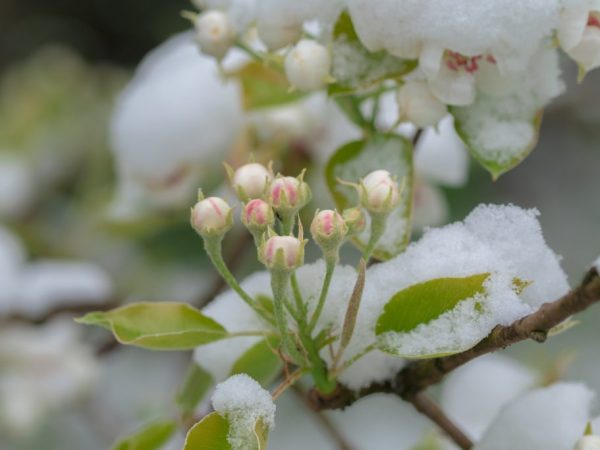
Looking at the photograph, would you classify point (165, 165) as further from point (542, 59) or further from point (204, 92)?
point (542, 59)

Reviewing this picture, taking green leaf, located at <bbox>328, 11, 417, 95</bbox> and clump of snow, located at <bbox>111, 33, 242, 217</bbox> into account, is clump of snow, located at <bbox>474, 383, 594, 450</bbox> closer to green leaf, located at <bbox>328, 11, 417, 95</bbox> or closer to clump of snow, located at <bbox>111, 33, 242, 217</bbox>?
green leaf, located at <bbox>328, 11, 417, 95</bbox>

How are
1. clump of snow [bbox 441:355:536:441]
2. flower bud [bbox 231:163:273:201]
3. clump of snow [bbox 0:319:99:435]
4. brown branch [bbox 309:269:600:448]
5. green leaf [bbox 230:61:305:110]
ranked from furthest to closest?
1. clump of snow [bbox 0:319:99:435]
2. clump of snow [bbox 441:355:536:441]
3. green leaf [bbox 230:61:305:110]
4. flower bud [bbox 231:163:273:201]
5. brown branch [bbox 309:269:600:448]

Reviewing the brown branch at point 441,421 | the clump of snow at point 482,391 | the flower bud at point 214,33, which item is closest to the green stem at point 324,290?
the brown branch at point 441,421

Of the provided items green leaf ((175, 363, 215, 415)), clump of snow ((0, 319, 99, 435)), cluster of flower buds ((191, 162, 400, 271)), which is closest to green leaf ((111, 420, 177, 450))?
green leaf ((175, 363, 215, 415))

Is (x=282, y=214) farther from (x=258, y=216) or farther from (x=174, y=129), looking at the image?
(x=174, y=129)

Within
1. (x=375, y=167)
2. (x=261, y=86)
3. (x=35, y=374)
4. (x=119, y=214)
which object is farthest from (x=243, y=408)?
→ (x=35, y=374)

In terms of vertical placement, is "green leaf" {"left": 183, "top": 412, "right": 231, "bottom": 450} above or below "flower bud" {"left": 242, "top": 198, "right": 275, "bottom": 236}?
below
